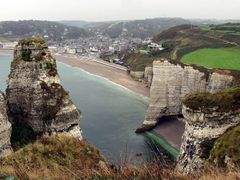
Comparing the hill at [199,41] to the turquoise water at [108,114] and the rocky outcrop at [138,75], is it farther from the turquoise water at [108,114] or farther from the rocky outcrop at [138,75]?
the turquoise water at [108,114]

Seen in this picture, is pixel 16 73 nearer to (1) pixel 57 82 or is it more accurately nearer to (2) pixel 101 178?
(1) pixel 57 82

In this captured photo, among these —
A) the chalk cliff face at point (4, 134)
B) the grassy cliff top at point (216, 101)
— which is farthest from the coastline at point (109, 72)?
the chalk cliff face at point (4, 134)

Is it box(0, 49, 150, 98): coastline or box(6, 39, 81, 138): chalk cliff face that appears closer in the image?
box(6, 39, 81, 138): chalk cliff face

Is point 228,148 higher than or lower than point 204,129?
higher

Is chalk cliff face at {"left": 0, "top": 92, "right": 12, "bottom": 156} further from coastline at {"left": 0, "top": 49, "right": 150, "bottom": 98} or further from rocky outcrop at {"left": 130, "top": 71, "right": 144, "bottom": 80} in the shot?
rocky outcrop at {"left": 130, "top": 71, "right": 144, "bottom": 80}

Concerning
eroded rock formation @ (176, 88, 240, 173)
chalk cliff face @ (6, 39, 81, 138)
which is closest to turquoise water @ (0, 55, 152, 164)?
eroded rock formation @ (176, 88, 240, 173)

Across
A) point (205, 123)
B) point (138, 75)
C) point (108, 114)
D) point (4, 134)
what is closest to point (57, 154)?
point (4, 134)

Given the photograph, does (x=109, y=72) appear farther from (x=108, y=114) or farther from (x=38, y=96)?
(x=38, y=96)
